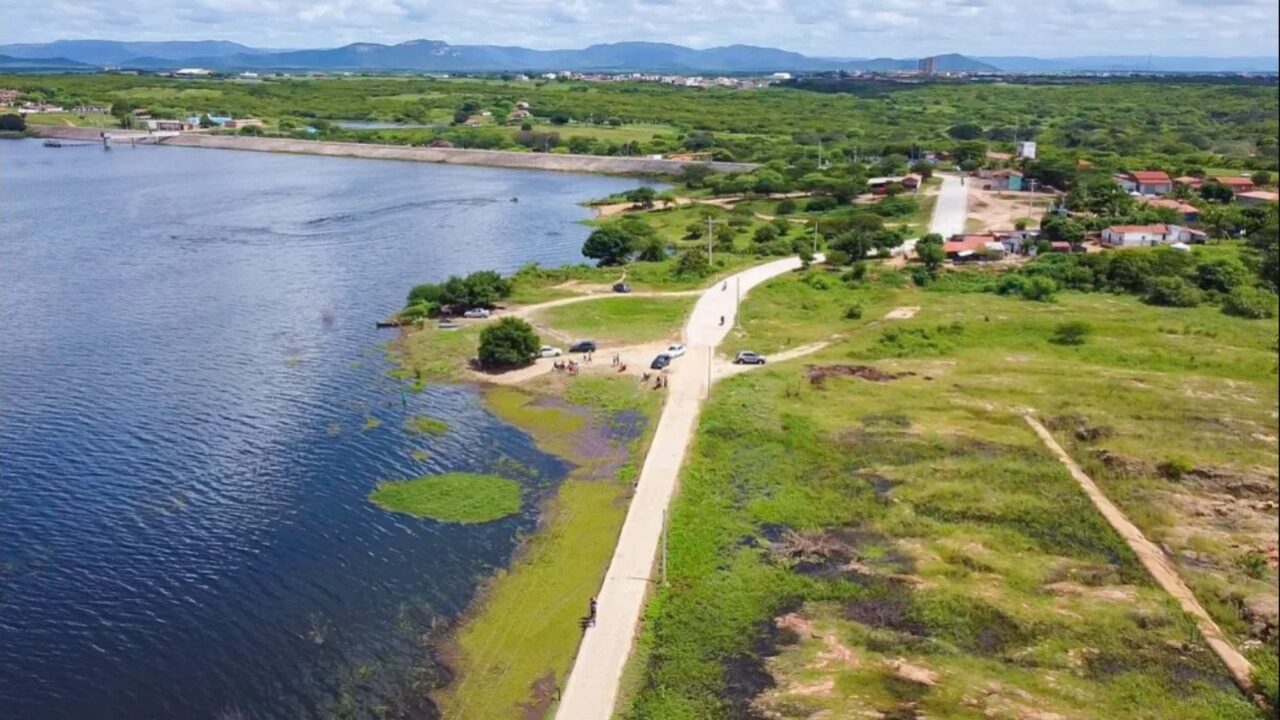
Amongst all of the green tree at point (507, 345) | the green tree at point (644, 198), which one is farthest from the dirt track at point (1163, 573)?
the green tree at point (644, 198)

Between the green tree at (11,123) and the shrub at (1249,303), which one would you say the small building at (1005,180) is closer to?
the shrub at (1249,303)

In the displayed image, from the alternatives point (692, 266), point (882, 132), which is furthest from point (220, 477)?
point (882, 132)

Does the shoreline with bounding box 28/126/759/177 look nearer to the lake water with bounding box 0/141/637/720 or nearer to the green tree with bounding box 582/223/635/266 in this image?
the green tree with bounding box 582/223/635/266

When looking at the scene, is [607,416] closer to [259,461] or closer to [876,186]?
[259,461]

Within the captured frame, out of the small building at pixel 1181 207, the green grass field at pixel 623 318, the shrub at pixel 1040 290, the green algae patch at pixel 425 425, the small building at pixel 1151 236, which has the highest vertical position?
the small building at pixel 1181 207

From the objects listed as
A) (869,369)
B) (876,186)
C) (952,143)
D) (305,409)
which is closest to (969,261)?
(869,369)

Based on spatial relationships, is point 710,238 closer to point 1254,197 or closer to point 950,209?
point 950,209

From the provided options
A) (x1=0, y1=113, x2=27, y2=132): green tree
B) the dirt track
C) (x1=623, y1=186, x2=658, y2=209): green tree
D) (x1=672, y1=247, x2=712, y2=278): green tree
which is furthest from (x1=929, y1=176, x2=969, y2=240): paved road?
(x1=0, y1=113, x2=27, y2=132): green tree
